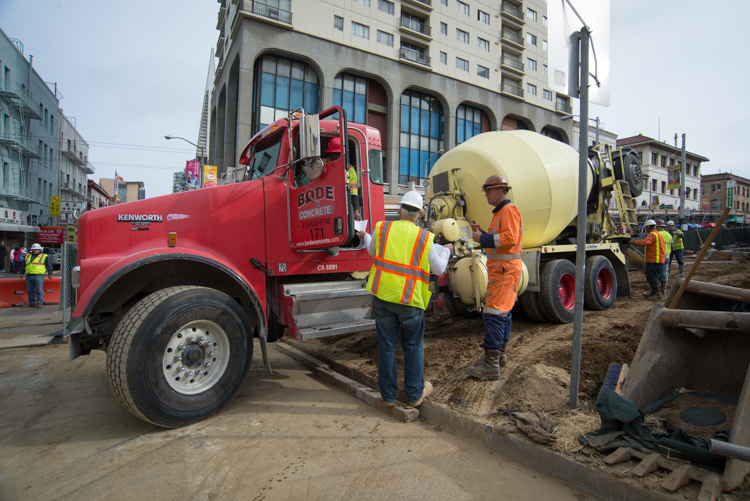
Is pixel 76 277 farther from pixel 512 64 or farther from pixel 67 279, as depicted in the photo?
pixel 512 64

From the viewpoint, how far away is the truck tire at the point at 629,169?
25.8ft

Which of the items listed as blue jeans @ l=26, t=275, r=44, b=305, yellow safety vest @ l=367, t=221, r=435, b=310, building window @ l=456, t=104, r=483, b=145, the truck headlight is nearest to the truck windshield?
yellow safety vest @ l=367, t=221, r=435, b=310

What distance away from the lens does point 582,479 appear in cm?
246

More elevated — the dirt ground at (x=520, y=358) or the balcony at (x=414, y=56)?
the balcony at (x=414, y=56)

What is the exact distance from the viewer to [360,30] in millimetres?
26578

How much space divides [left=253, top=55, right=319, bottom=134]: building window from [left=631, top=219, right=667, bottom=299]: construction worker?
19.3m

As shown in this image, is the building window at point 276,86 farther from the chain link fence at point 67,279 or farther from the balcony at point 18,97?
the chain link fence at point 67,279

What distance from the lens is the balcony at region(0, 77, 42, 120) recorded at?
25.8 metres

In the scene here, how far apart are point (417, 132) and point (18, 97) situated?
26.7m

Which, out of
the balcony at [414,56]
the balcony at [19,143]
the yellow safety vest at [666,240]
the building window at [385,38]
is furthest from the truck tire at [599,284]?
the balcony at [19,143]

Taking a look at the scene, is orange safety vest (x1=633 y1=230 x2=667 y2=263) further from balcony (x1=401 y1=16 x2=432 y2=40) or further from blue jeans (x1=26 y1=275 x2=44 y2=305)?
balcony (x1=401 y1=16 x2=432 y2=40)

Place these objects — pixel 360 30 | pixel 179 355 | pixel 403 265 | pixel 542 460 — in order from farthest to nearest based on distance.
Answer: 1. pixel 360 30
2. pixel 403 265
3. pixel 179 355
4. pixel 542 460

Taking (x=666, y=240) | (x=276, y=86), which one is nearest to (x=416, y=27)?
(x=276, y=86)

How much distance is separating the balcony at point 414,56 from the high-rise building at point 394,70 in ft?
Result: 0.27
